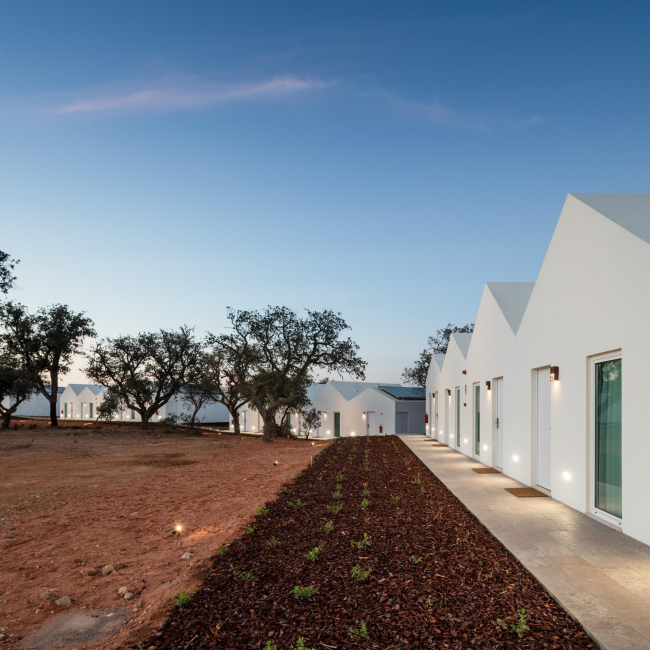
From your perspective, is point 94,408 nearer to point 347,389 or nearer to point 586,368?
point 347,389

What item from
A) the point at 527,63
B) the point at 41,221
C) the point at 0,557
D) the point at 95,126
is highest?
the point at 527,63

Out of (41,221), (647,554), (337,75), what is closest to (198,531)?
(647,554)

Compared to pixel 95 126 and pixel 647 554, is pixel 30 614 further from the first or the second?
pixel 95 126

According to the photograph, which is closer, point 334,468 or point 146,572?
point 146,572

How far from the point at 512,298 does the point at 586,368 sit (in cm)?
496

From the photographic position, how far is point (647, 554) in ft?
14.1

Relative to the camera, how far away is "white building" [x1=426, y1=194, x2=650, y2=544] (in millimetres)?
4812

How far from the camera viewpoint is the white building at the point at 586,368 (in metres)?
4.81

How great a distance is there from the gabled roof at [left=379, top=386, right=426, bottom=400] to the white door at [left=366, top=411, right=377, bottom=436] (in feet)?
5.69

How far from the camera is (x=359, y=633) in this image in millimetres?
2854

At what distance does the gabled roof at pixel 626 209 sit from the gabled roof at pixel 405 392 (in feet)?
75.1

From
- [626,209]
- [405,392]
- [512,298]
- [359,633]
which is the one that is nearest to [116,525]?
[359,633]

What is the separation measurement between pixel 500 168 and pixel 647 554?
10539mm

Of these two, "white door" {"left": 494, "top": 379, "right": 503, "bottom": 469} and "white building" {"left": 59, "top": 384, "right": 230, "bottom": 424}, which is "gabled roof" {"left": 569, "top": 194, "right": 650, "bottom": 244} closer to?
"white door" {"left": 494, "top": 379, "right": 503, "bottom": 469}
